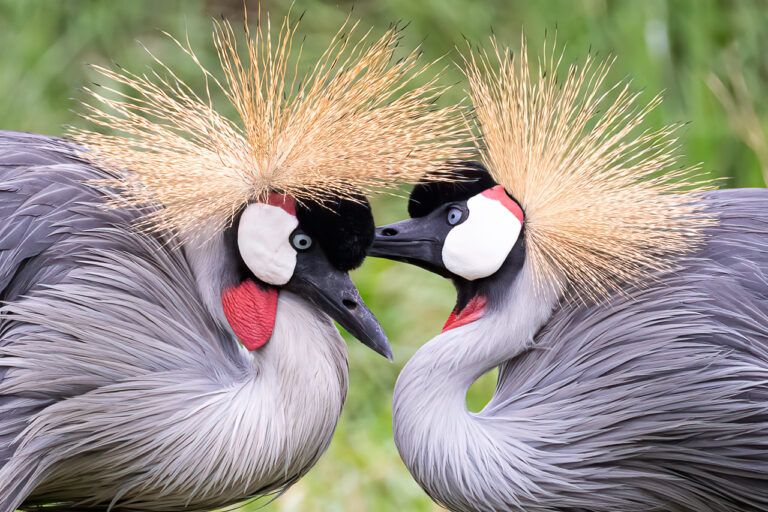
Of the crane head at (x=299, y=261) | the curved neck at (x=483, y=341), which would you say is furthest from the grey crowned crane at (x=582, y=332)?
the crane head at (x=299, y=261)

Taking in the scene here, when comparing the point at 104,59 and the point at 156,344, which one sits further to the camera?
the point at 104,59

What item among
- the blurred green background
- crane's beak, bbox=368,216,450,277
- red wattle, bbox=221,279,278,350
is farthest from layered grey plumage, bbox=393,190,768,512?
the blurred green background

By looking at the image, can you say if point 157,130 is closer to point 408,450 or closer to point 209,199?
point 209,199

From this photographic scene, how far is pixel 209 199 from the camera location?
1507mm

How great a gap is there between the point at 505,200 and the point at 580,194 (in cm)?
12

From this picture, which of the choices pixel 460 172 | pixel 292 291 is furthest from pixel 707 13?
pixel 292 291

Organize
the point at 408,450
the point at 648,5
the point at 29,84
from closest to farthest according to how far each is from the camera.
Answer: the point at 408,450 < the point at 648,5 < the point at 29,84

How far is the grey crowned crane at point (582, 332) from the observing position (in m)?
1.49

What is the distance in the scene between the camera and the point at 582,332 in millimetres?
1592

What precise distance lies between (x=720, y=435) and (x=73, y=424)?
3.05 ft

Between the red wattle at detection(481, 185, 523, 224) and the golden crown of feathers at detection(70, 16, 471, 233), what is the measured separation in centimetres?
7

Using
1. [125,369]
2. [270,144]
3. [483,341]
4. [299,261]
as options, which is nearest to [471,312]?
[483,341]

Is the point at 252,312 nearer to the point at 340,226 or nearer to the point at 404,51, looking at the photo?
the point at 340,226

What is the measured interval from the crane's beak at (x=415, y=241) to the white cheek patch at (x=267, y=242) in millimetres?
149
